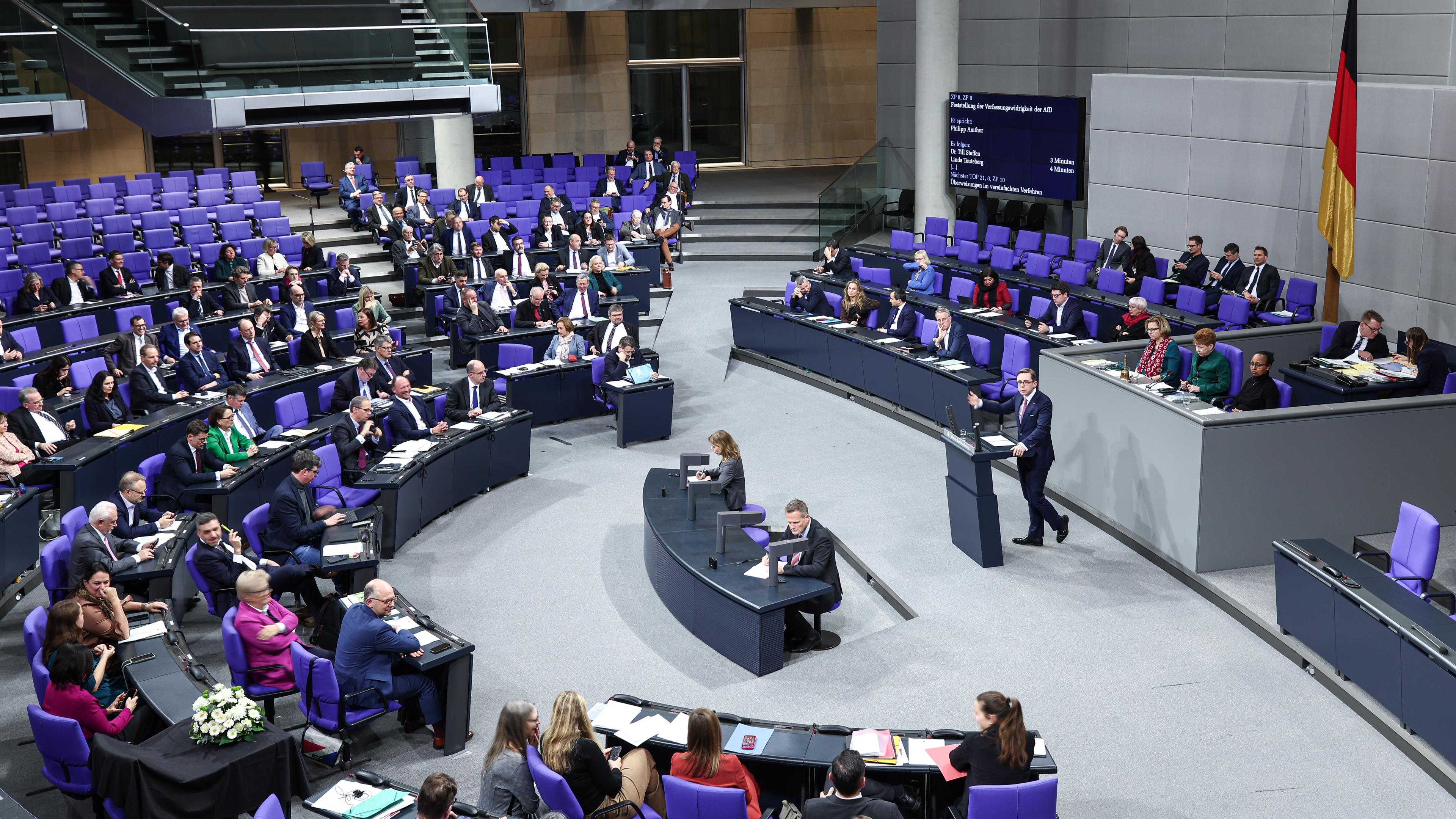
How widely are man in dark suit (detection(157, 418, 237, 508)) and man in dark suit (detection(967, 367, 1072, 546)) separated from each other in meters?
6.62

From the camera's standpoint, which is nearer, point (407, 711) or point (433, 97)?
point (407, 711)

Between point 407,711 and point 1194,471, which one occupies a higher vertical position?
point 1194,471

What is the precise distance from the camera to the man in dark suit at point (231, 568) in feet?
27.8

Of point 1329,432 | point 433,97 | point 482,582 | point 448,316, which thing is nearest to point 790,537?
point 482,582

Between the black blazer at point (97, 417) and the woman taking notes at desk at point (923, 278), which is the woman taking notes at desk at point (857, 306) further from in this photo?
the black blazer at point (97, 417)

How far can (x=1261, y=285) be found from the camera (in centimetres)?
1468

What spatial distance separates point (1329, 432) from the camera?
9359 millimetres

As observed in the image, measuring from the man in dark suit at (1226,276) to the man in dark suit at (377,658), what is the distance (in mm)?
11003

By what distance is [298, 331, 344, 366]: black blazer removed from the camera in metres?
13.7

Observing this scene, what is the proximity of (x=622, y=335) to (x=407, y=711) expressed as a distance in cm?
755

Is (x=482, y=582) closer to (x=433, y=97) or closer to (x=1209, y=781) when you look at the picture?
(x=1209, y=781)

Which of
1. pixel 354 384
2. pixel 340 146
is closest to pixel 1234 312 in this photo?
pixel 354 384

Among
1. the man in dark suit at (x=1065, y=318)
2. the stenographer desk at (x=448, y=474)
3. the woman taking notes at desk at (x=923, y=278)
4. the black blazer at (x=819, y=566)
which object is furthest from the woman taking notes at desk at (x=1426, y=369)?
the stenographer desk at (x=448, y=474)

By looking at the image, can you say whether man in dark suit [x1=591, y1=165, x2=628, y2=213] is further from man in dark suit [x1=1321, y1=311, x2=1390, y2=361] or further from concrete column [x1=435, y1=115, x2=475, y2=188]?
man in dark suit [x1=1321, y1=311, x2=1390, y2=361]
